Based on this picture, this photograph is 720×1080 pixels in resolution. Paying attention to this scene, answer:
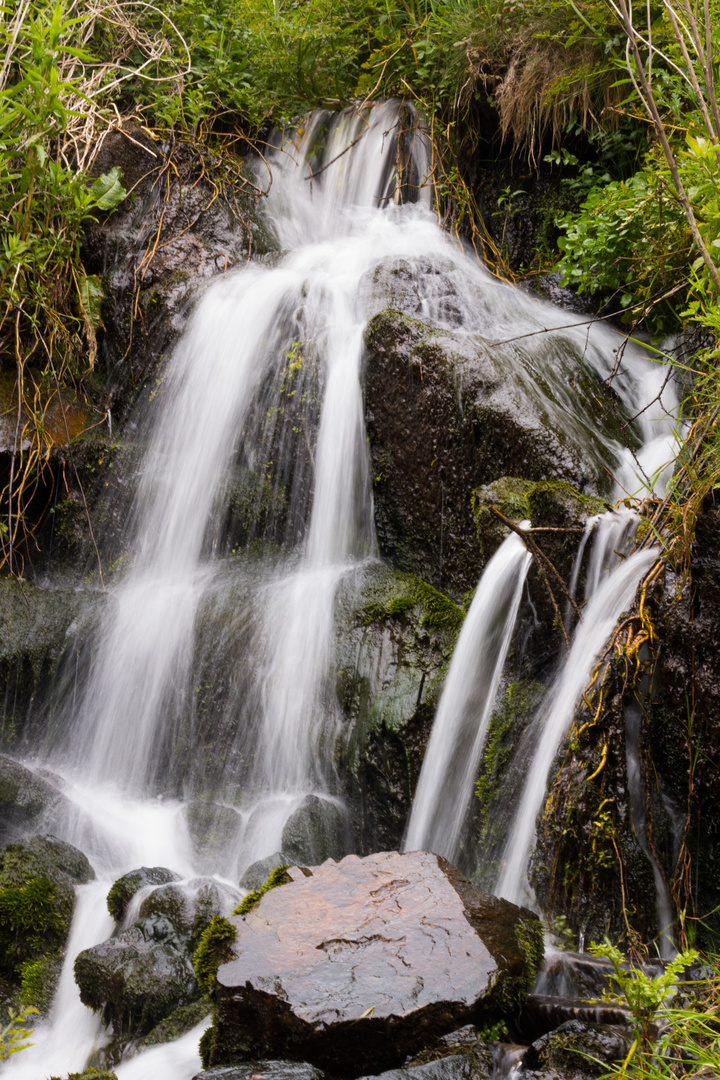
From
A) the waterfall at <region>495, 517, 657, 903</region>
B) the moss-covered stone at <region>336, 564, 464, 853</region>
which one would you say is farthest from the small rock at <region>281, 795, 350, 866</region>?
the waterfall at <region>495, 517, 657, 903</region>

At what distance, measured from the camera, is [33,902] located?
3.64 m

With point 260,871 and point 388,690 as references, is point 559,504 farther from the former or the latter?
point 260,871

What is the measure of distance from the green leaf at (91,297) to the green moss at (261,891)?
4.83 m

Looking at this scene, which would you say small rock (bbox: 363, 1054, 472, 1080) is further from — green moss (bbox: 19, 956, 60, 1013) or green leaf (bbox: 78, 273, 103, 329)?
green leaf (bbox: 78, 273, 103, 329)

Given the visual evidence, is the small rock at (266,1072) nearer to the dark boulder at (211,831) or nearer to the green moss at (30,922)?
the green moss at (30,922)

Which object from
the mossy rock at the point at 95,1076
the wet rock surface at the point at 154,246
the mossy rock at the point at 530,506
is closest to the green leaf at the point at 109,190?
the wet rock surface at the point at 154,246

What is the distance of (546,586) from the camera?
3.54m

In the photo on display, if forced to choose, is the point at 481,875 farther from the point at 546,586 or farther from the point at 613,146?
the point at 613,146

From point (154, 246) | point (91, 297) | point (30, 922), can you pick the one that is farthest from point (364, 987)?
point (154, 246)

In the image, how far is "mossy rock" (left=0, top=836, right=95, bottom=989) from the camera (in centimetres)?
354

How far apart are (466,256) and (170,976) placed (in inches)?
219

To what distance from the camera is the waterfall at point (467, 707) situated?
144 inches

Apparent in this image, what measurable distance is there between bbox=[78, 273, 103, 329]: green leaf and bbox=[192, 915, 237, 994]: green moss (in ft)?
16.6

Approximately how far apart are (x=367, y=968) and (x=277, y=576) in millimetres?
3176
